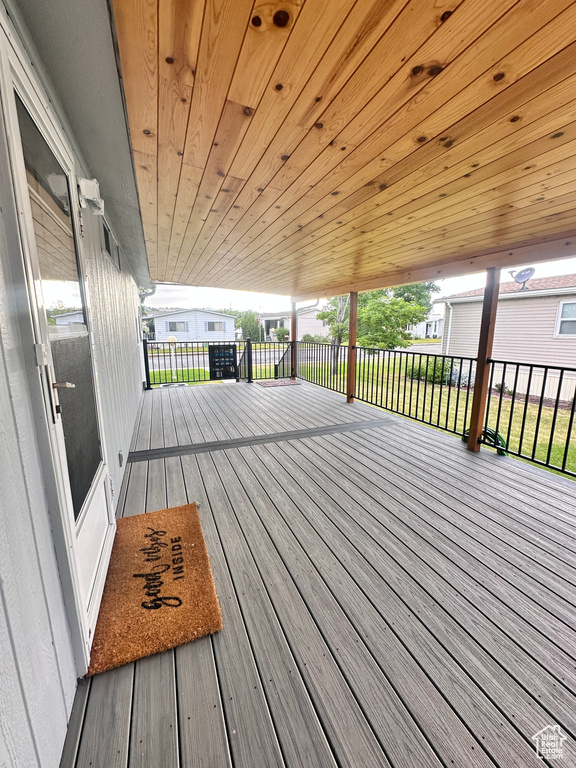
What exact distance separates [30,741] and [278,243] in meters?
3.27

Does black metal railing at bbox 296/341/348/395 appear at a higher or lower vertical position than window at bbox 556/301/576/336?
lower

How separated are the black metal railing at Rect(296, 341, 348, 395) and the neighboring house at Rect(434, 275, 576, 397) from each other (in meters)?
4.31

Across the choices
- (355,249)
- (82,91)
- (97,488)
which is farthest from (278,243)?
(97,488)

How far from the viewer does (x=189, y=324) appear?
20.2 m

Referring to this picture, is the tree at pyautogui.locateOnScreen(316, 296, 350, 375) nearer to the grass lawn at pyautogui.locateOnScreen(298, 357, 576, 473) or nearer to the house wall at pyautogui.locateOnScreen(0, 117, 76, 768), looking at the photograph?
the grass lawn at pyautogui.locateOnScreen(298, 357, 576, 473)

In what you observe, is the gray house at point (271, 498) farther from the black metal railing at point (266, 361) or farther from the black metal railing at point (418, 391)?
the black metal railing at point (266, 361)

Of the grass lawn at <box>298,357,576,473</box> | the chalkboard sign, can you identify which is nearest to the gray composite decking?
the grass lawn at <box>298,357,576,473</box>

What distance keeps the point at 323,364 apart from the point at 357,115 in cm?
576

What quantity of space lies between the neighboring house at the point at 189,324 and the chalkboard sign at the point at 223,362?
44.3 ft

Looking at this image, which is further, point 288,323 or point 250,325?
point 288,323

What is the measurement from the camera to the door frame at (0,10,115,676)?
0.83 meters

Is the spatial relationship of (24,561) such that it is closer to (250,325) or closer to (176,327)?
(176,327)

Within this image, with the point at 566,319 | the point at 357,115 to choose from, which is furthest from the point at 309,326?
the point at 357,115

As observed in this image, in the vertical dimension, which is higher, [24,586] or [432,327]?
[432,327]
